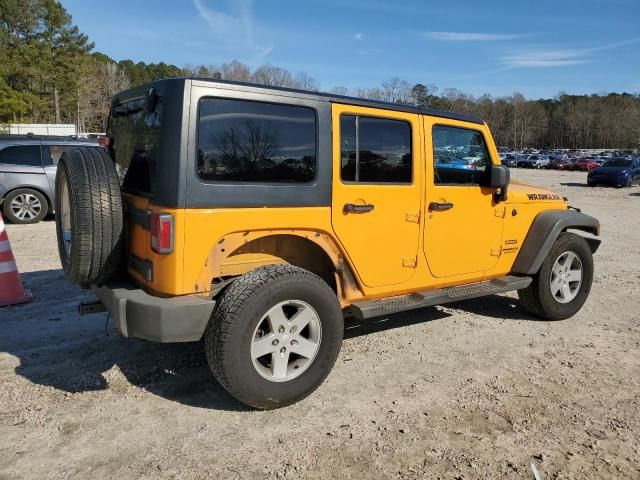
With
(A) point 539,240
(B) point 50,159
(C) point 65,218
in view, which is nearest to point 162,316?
(C) point 65,218

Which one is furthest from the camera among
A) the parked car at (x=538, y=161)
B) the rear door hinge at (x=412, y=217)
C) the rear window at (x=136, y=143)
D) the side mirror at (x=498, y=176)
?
the parked car at (x=538, y=161)

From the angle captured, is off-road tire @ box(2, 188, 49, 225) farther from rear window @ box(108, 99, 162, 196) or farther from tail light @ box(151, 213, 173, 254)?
tail light @ box(151, 213, 173, 254)

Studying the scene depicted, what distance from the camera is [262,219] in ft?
11.0

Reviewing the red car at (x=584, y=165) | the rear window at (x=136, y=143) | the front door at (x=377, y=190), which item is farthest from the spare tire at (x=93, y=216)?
the red car at (x=584, y=165)

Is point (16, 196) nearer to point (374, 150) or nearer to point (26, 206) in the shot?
point (26, 206)

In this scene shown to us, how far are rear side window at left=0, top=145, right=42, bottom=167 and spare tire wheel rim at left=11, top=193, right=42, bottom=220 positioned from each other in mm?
642

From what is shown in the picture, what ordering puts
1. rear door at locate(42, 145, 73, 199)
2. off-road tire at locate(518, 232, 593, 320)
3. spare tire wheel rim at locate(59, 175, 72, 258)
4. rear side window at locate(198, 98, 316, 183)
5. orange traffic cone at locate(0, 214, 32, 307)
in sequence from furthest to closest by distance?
rear door at locate(42, 145, 73, 199) < orange traffic cone at locate(0, 214, 32, 307) < off-road tire at locate(518, 232, 593, 320) < spare tire wheel rim at locate(59, 175, 72, 258) < rear side window at locate(198, 98, 316, 183)

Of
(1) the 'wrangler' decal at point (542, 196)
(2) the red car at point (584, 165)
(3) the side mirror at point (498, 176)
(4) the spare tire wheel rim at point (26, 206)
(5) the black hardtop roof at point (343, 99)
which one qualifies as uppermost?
(2) the red car at point (584, 165)

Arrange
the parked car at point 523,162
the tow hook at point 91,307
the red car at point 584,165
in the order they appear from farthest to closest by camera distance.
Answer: the parked car at point 523,162 → the red car at point 584,165 → the tow hook at point 91,307

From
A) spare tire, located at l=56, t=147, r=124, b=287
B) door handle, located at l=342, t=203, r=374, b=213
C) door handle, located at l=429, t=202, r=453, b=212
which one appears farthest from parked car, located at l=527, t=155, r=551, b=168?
spare tire, located at l=56, t=147, r=124, b=287

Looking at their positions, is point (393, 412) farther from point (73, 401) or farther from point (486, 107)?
point (486, 107)

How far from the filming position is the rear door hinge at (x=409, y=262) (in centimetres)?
412

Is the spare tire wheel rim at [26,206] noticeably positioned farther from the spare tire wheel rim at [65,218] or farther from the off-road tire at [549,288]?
the off-road tire at [549,288]

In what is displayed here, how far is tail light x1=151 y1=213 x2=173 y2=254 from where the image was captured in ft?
10.0
